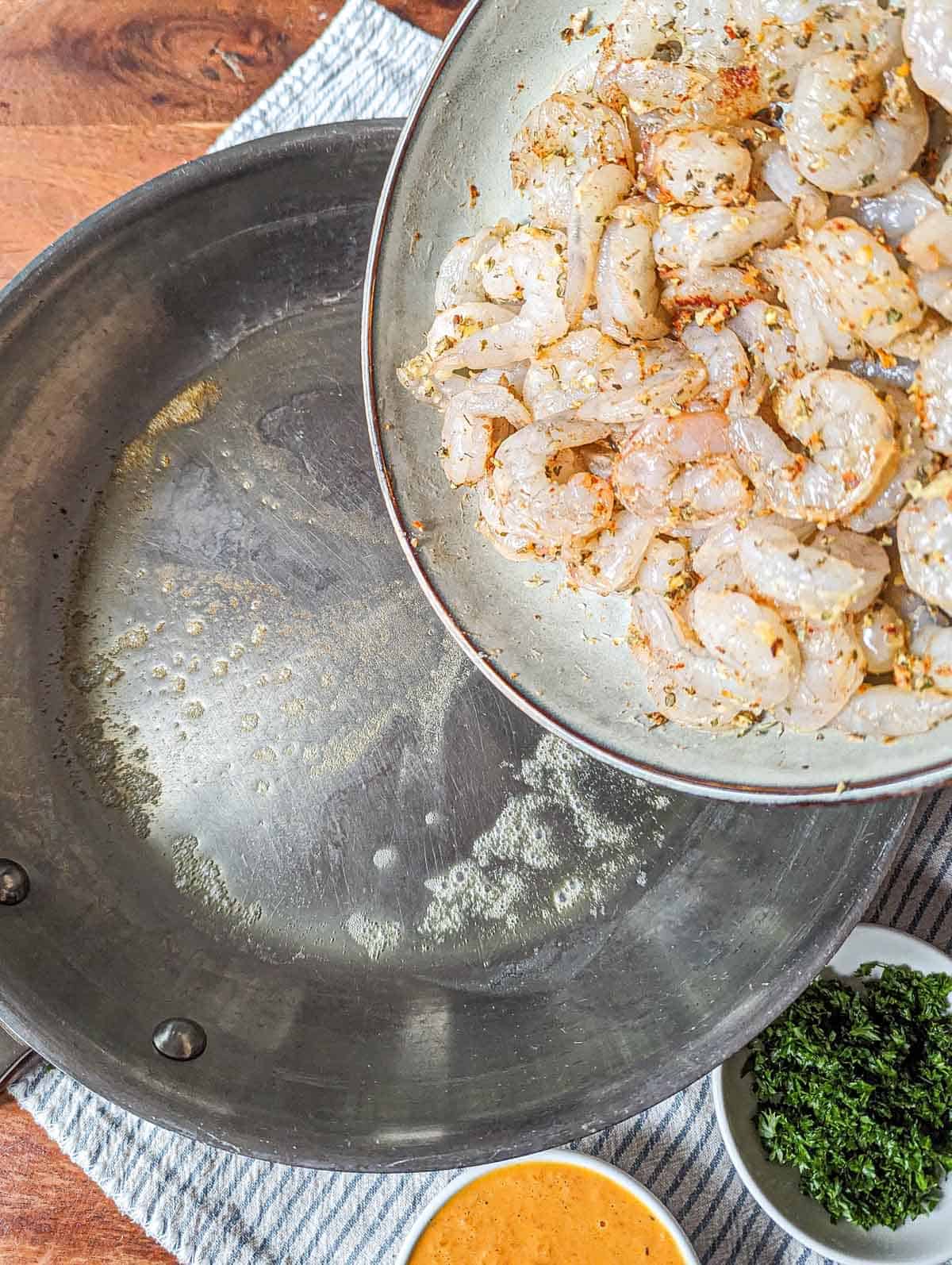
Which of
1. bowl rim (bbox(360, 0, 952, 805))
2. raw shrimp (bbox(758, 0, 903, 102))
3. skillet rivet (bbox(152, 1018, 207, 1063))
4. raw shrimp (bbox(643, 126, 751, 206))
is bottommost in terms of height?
skillet rivet (bbox(152, 1018, 207, 1063))

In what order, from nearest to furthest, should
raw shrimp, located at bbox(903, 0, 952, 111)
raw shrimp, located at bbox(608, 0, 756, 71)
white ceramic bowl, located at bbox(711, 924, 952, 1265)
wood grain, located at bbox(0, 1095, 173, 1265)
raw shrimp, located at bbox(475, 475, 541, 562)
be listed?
raw shrimp, located at bbox(903, 0, 952, 111)
raw shrimp, located at bbox(608, 0, 756, 71)
raw shrimp, located at bbox(475, 475, 541, 562)
white ceramic bowl, located at bbox(711, 924, 952, 1265)
wood grain, located at bbox(0, 1095, 173, 1265)

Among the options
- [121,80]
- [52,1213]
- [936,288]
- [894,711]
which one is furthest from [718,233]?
[52,1213]

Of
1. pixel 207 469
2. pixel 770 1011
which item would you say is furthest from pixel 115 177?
pixel 770 1011

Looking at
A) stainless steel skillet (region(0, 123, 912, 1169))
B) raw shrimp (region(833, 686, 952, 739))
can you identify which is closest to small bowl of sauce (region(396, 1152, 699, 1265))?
stainless steel skillet (region(0, 123, 912, 1169))

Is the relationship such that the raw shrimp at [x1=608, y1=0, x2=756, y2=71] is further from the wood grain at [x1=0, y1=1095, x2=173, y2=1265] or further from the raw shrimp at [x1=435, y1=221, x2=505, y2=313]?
the wood grain at [x1=0, y1=1095, x2=173, y2=1265]

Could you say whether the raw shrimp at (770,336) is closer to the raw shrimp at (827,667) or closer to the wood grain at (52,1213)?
the raw shrimp at (827,667)

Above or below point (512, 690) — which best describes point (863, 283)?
above

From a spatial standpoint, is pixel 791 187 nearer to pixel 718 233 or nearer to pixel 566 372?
pixel 718 233
